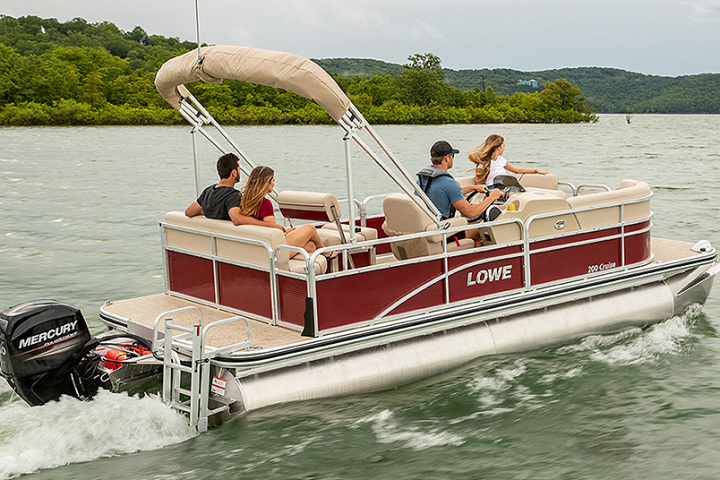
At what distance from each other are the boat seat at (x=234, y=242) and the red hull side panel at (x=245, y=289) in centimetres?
10

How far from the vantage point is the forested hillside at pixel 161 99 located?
59.3 meters

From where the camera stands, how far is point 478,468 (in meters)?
5.00

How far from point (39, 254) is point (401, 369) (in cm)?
888

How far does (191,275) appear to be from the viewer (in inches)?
254

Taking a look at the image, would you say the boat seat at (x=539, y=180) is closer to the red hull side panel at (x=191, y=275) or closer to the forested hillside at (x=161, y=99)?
the red hull side panel at (x=191, y=275)

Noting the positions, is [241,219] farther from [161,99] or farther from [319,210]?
[161,99]

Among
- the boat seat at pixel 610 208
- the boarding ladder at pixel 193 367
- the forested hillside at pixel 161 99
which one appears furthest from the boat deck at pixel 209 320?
the forested hillside at pixel 161 99

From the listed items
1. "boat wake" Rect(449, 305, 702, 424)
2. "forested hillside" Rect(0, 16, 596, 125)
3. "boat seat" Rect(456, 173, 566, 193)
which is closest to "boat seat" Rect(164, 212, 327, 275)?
"boat wake" Rect(449, 305, 702, 424)

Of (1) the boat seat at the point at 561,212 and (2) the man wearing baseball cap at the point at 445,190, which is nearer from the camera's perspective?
(2) the man wearing baseball cap at the point at 445,190

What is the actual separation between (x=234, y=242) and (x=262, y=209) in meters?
0.35

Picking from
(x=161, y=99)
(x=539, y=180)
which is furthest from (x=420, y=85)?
(x=539, y=180)

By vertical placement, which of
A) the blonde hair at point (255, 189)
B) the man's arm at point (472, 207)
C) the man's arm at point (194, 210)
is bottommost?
the man's arm at point (472, 207)

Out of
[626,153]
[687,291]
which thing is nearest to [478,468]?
[687,291]

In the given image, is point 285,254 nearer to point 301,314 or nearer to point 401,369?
point 301,314
